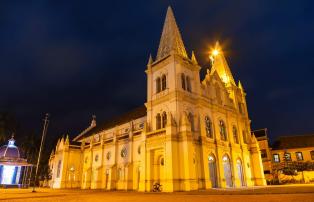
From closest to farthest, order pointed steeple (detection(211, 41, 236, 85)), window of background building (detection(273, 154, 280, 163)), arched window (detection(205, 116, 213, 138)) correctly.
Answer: arched window (detection(205, 116, 213, 138)) → pointed steeple (detection(211, 41, 236, 85)) → window of background building (detection(273, 154, 280, 163))

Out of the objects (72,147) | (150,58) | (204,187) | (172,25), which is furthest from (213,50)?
(72,147)

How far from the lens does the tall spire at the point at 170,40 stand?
35378 mm

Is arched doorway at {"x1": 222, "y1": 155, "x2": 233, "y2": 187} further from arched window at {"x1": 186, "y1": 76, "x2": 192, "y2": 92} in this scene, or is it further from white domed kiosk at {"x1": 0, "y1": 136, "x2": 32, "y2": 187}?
white domed kiosk at {"x1": 0, "y1": 136, "x2": 32, "y2": 187}

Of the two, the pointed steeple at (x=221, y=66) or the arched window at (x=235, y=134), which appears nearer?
the arched window at (x=235, y=134)

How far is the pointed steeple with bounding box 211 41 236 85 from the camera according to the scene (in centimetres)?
4479

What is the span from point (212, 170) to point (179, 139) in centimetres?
767

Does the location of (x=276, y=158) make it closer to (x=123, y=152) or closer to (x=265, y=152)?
(x=265, y=152)

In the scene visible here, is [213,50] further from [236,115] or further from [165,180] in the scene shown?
[165,180]

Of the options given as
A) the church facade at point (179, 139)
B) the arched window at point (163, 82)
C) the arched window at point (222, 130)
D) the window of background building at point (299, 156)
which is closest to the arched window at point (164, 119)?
the church facade at point (179, 139)

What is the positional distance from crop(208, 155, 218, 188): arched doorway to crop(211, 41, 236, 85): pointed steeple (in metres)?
16.9

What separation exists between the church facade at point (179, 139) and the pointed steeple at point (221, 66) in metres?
0.24

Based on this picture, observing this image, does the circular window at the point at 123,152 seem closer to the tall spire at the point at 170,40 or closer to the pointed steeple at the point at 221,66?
the tall spire at the point at 170,40

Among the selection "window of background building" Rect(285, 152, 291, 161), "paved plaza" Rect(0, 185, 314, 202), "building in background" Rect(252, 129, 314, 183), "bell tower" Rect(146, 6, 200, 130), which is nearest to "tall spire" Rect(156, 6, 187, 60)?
"bell tower" Rect(146, 6, 200, 130)

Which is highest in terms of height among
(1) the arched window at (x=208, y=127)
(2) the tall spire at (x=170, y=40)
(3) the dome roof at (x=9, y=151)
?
(2) the tall spire at (x=170, y=40)
